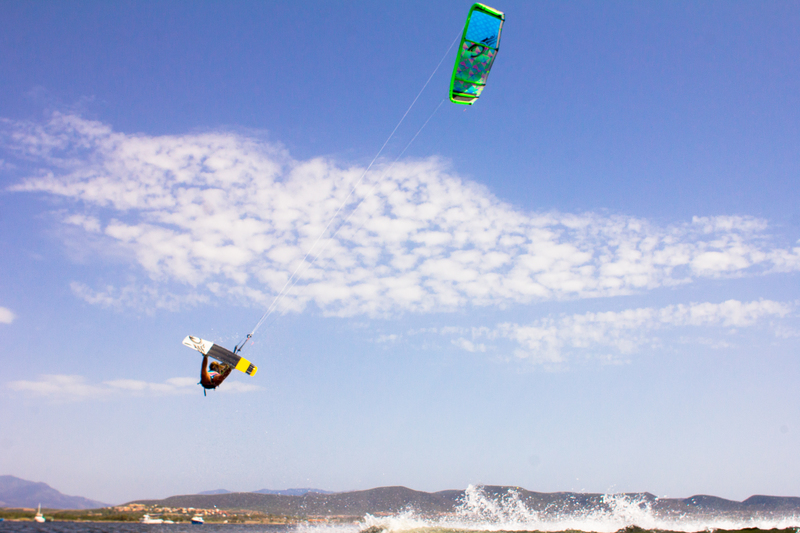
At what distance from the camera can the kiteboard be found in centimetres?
1377

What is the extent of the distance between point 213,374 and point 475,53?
43.7ft

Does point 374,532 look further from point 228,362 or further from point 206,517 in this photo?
point 206,517

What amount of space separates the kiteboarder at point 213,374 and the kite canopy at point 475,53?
38.1ft

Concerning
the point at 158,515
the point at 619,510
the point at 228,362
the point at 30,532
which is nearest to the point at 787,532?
the point at 228,362

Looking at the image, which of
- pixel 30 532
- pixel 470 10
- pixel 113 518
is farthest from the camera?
pixel 113 518

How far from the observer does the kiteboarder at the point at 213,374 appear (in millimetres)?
13734

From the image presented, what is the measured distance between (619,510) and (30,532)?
60.2 metres

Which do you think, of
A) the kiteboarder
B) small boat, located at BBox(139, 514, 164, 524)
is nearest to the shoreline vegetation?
small boat, located at BBox(139, 514, 164, 524)

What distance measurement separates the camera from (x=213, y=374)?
13875 mm

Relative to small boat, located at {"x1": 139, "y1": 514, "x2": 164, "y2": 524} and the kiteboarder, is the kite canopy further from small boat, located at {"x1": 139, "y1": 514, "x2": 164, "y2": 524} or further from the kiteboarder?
small boat, located at {"x1": 139, "y1": 514, "x2": 164, "y2": 524}

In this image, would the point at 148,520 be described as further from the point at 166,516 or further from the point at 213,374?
the point at 213,374

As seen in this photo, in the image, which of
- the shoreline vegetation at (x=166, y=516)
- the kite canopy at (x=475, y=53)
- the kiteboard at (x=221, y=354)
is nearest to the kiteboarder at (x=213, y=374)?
the kiteboard at (x=221, y=354)

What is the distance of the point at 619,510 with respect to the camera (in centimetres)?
5306

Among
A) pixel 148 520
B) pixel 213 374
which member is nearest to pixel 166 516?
pixel 148 520
